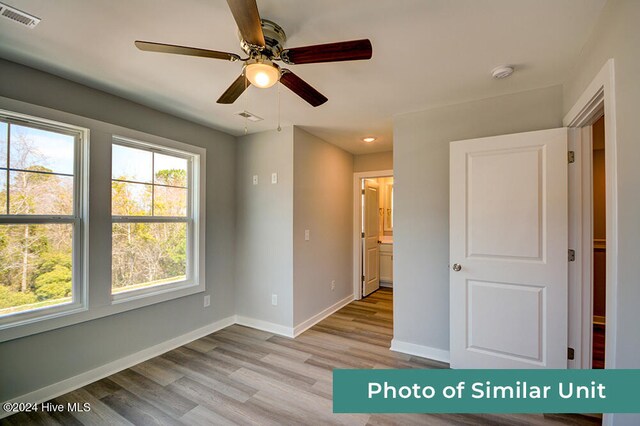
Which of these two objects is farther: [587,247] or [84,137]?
[84,137]

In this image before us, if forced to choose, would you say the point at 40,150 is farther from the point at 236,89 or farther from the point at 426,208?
the point at 426,208

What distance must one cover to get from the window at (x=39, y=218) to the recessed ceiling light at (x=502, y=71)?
3.25 m

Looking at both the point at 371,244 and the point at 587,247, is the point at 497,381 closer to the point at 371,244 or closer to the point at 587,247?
the point at 587,247

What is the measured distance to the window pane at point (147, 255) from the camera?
2.56 metres

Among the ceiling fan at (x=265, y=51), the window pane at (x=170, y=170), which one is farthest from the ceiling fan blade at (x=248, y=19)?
the window pane at (x=170, y=170)

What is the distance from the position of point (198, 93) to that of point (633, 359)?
125 inches

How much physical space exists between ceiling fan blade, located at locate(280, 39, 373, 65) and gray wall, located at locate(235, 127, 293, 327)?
1.82 meters

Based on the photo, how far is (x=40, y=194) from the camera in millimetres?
2098

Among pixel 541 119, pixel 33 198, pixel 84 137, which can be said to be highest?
pixel 541 119

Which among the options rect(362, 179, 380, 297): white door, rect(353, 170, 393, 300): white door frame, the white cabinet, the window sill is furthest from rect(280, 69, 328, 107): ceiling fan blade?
the white cabinet

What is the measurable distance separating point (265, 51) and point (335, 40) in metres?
0.50

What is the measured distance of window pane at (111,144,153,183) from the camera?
8.30ft

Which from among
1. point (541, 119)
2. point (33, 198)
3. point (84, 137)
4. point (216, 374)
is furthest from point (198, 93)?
point (541, 119)

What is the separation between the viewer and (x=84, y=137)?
90.0 inches
